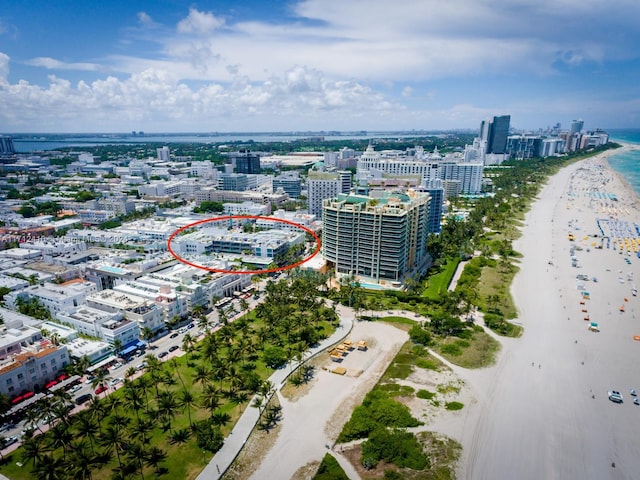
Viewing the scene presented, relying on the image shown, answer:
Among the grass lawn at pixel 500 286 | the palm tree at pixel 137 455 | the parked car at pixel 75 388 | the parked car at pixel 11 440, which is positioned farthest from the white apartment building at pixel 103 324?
the grass lawn at pixel 500 286

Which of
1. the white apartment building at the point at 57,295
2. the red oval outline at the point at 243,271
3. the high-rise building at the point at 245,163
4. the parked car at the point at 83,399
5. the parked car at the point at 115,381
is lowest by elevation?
the parked car at the point at 115,381

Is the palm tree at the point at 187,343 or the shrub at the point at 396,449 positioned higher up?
the palm tree at the point at 187,343

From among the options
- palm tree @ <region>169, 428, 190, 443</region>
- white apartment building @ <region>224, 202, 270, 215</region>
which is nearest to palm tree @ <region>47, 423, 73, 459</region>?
palm tree @ <region>169, 428, 190, 443</region>

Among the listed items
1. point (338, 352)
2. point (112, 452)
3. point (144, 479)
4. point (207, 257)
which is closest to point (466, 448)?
point (338, 352)

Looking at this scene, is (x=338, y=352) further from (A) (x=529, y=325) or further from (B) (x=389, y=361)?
(A) (x=529, y=325)

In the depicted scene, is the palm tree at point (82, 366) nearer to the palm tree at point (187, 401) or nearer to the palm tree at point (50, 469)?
the palm tree at point (187, 401)

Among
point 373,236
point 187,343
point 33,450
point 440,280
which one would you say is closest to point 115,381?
point 187,343
